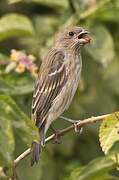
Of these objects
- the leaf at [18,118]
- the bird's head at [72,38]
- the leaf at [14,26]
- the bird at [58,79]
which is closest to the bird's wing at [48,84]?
the bird at [58,79]

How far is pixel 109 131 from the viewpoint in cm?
337

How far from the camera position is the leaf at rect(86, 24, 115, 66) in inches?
240

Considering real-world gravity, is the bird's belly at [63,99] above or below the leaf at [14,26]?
below

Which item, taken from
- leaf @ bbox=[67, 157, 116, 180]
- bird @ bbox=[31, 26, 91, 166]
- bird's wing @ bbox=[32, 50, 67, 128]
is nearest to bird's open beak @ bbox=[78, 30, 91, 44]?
bird @ bbox=[31, 26, 91, 166]

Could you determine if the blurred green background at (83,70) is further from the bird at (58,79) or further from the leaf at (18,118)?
the leaf at (18,118)

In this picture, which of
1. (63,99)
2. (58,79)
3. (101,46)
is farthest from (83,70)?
(63,99)

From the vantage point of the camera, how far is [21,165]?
5477 mm

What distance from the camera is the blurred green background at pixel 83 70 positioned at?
5.63m

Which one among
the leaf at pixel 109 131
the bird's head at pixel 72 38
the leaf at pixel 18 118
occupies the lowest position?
the bird's head at pixel 72 38

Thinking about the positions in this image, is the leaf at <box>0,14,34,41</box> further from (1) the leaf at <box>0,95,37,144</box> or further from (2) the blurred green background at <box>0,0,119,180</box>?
(1) the leaf at <box>0,95,37,144</box>

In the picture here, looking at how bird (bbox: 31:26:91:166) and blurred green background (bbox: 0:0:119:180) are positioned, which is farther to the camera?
blurred green background (bbox: 0:0:119:180)

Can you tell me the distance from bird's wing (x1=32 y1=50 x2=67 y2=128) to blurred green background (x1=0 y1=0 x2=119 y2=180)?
0.22 meters

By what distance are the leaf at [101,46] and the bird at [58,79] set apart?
25 centimetres

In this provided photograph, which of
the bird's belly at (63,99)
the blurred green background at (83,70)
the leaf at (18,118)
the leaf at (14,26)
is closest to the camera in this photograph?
the leaf at (18,118)
